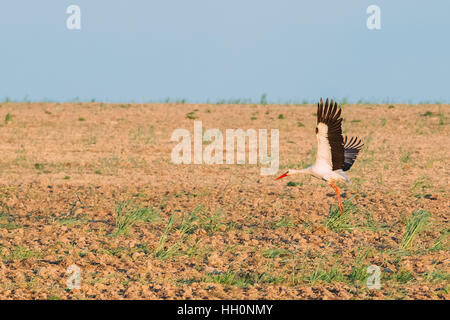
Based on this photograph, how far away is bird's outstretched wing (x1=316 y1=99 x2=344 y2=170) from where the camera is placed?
23.6ft

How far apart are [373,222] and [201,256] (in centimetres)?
268

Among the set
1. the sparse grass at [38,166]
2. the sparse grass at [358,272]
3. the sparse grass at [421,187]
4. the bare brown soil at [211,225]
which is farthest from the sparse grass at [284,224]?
the sparse grass at [38,166]

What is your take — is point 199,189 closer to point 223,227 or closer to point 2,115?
point 223,227

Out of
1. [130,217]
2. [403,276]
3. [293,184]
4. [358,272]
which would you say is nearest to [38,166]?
[293,184]

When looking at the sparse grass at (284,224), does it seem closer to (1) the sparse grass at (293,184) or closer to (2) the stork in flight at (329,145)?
(2) the stork in flight at (329,145)

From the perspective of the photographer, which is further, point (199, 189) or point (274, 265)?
point (199, 189)

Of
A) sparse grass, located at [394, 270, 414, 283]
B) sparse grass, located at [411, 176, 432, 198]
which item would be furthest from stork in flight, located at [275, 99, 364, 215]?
sparse grass, located at [411, 176, 432, 198]

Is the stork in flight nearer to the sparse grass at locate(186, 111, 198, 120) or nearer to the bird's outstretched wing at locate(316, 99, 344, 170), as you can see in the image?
the bird's outstretched wing at locate(316, 99, 344, 170)

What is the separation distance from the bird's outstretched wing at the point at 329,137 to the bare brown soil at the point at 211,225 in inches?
39.2

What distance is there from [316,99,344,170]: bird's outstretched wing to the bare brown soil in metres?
1.00

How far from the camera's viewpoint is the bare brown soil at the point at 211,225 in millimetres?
6539
